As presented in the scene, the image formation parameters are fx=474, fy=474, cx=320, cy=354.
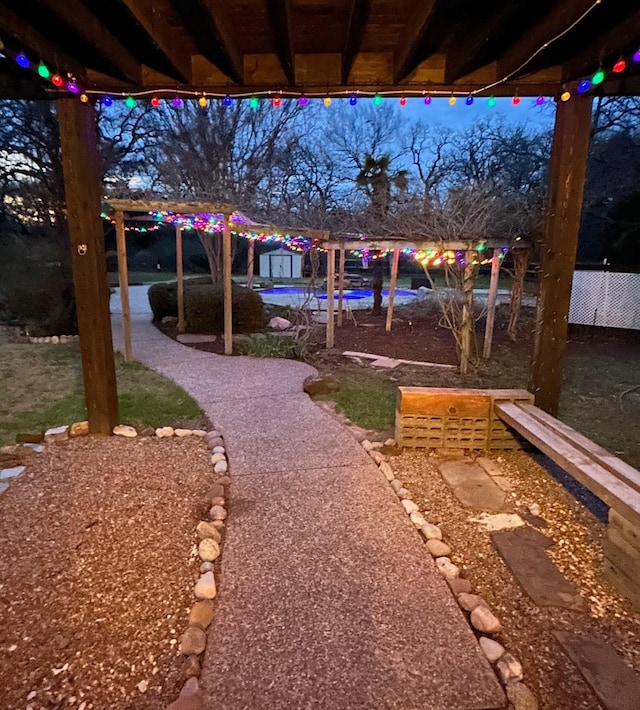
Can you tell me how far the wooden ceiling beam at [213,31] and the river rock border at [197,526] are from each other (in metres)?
2.59

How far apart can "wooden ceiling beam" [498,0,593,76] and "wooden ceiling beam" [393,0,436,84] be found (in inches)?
21.8

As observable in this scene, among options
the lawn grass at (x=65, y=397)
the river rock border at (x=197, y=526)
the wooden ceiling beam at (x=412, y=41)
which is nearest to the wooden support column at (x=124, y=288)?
the lawn grass at (x=65, y=397)

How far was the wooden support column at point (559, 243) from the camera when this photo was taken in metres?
3.07

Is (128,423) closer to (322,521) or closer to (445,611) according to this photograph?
(322,521)

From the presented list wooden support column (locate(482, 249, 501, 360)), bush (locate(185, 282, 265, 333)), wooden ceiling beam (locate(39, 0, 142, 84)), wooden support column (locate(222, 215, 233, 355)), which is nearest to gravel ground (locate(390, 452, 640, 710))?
wooden ceiling beam (locate(39, 0, 142, 84))

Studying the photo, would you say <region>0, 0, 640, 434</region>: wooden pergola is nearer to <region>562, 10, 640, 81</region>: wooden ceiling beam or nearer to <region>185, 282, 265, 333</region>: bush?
<region>562, 10, 640, 81</region>: wooden ceiling beam

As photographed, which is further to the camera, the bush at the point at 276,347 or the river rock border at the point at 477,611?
the bush at the point at 276,347

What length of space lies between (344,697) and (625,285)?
29.8ft

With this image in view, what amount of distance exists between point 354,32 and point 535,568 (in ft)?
9.84

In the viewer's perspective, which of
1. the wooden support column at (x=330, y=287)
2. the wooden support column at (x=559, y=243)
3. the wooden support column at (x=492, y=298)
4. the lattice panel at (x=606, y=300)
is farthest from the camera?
the lattice panel at (x=606, y=300)

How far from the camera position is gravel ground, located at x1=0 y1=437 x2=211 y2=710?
1.59 m

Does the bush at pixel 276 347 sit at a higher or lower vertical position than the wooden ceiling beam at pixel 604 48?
lower

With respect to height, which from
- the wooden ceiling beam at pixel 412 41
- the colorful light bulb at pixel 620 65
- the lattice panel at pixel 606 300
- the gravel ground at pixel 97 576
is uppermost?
the wooden ceiling beam at pixel 412 41

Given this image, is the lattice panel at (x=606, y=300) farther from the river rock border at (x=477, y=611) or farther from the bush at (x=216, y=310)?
the river rock border at (x=477, y=611)
